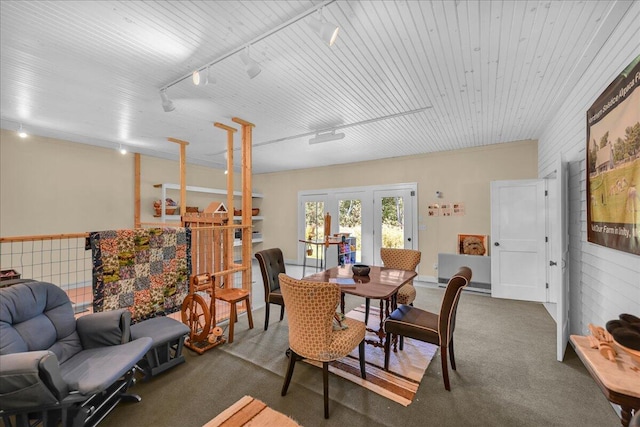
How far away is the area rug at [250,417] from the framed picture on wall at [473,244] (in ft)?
15.3

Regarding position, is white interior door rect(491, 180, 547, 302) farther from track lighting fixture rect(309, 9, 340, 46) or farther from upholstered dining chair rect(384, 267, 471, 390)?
track lighting fixture rect(309, 9, 340, 46)

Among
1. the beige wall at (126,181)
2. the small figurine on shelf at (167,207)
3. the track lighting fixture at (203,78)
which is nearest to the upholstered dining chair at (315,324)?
the track lighting fixture at (203,78)

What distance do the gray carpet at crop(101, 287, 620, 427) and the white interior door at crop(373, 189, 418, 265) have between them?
302 cm

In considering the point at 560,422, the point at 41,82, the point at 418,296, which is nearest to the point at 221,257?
the point at 41,82

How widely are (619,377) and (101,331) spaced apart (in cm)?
322

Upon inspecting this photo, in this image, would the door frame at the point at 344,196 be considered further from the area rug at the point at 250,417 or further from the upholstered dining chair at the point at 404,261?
the area rug at the point at 250,417

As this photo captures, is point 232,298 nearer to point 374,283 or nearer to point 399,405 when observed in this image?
point 374,283

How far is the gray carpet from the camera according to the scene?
72.9 inches

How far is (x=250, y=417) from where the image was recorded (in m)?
1.85

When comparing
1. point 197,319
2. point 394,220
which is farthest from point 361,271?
point 394,220

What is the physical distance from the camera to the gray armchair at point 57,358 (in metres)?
1.47

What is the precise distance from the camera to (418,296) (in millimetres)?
4629

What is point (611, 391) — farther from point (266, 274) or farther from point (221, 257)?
point (221, 257)

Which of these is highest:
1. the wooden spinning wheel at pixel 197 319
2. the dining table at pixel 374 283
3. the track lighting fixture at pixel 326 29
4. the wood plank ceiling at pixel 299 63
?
the wood plank ceiling at pixel 299 63
